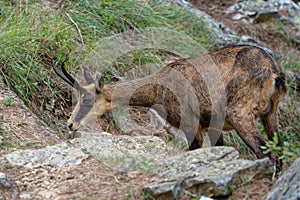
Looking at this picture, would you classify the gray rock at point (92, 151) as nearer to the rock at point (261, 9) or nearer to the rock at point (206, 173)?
the rock at point (206, 173)

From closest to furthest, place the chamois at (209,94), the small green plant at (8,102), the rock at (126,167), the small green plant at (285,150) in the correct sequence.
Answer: the small green plant at (285,150) → the rock at (126,167) → the chamois at (209,94) → the small green plant at (8,102)

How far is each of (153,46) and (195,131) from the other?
10.7 feet

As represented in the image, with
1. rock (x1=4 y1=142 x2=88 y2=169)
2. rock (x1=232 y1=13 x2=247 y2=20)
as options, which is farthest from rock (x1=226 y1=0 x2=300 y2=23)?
rock (x1=4 y1=142 x2=88 y2=169)

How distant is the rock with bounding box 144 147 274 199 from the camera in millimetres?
4117

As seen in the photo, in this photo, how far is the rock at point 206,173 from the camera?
13.5 feet

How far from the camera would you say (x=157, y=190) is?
417 centimetres

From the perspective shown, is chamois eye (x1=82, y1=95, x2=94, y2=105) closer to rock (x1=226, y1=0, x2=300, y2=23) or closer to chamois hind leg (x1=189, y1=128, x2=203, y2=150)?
chamois hind leg (x1=189, y1=128, x2=203, y2=150)

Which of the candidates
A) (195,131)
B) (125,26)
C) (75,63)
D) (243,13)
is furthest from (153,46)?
(243,13)

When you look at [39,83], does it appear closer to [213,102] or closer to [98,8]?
[98,8]

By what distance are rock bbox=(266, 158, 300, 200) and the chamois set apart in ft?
4.97

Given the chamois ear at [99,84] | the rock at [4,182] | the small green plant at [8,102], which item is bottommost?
the small green plant at [8,102]

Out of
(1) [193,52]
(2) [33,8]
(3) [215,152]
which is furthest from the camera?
(1) [193,52]

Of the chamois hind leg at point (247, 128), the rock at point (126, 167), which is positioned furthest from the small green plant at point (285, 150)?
the rock at point (126, 167)

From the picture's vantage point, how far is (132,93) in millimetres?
6391
